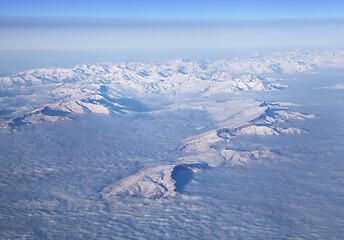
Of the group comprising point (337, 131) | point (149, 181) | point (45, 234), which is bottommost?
point (45, 234)

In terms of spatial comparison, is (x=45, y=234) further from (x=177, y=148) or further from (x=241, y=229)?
(x=177, y=148)

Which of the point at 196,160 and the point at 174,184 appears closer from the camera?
the point at 174,184

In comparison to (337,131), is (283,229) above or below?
below

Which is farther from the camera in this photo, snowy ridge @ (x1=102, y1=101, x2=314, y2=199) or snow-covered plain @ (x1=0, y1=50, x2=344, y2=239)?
snowy ridge @ (x1=102, y1=101, x2=314, y2=199)

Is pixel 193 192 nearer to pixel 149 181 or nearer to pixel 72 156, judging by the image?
pixel 149 181

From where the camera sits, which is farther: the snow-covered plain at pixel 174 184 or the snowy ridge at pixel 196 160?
the snowy ridge at pixel 196 160

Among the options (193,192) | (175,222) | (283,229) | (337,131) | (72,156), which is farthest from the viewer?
(337,131)

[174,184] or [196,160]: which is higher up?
[196,160]

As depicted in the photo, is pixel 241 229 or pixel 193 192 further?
pixel 193 192

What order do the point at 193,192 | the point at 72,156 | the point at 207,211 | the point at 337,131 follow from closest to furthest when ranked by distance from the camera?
1. the point at 207,211
2. the point at 193,192
3. the point at 72,156
4. the point at 337,131

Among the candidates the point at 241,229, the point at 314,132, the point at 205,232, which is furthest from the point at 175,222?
the point at 314,132
